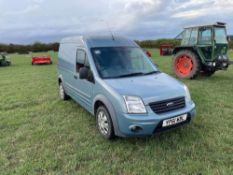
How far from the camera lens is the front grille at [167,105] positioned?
3631 mm

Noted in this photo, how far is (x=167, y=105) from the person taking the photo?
12.2 ft

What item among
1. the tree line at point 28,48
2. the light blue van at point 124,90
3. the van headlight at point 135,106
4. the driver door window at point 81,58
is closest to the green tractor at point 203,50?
the light blue van at point 124,90

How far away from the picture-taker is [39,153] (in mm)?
3748

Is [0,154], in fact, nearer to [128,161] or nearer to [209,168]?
[128,161]

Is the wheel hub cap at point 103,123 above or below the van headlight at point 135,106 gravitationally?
below

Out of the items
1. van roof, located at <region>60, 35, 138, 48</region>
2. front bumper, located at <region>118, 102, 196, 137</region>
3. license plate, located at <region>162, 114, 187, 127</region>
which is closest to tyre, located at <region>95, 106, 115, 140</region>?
front bumper, located at <region>118, 102, 196, 137</region>

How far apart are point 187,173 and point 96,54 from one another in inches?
110

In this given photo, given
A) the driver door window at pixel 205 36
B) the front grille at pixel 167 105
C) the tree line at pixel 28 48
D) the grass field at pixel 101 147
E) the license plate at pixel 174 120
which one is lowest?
the grass field at pixel 101 147

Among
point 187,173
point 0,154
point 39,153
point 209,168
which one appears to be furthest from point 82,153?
point 209,168

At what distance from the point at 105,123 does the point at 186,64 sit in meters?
7.12

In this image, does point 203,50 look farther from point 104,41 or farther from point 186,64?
point 104,41

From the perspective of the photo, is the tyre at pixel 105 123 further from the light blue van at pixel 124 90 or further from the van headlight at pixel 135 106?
the van headlight at pixel 135 106

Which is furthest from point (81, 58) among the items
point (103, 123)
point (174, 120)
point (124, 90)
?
point (174, 120)

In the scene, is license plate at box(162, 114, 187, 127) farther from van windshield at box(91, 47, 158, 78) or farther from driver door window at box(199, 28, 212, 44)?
driver door window at box(199, 28, 212, 44)
